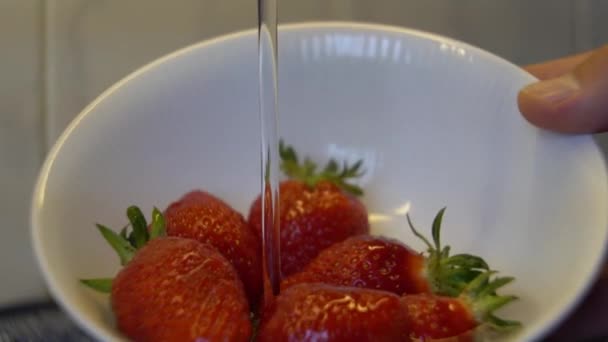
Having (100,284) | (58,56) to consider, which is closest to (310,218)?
(100,284)

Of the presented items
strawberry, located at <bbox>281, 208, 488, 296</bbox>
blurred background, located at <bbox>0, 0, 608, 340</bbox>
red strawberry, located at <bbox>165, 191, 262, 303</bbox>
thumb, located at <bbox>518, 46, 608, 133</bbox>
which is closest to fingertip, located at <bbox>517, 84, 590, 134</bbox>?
thumb, located at <bbox>518, 46, 608, 133</bbox>

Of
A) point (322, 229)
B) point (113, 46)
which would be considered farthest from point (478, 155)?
point (113, 46)

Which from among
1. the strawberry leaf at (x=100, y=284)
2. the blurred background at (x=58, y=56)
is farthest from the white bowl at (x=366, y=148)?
the blurred background at (x=58, y=56)

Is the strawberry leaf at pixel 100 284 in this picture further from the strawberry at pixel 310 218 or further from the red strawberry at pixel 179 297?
the strawberry at pixel 310 218

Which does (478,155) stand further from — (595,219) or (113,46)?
(113,46)

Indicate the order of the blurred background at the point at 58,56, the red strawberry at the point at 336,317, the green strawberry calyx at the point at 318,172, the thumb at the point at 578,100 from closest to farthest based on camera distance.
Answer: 1. the red strawberry at the point at 336,317
2. the thumb at the point at 578,100
3. the green strawberry calyx at the point at 318,172
4. the blurred background at the point at 58,56

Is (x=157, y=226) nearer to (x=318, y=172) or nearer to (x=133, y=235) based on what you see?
(x=133, y=235)

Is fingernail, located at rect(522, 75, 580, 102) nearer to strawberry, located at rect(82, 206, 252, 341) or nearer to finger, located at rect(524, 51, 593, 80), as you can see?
finger, located at rect(524, 51, 593, 80)
